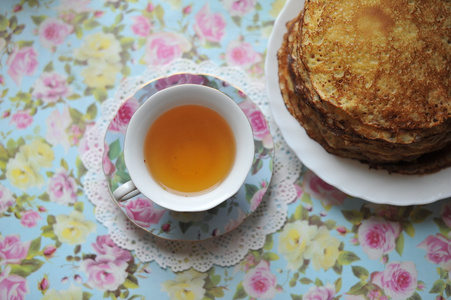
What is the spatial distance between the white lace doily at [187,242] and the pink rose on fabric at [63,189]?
0.05m

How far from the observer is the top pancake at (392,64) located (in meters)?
1.18

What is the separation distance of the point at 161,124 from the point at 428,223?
38.7 inches

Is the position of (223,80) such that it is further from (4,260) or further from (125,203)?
(4,260)

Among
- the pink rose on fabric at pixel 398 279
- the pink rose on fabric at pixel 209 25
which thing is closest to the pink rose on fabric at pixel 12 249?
the pink rose on fabric at pixel 209 25

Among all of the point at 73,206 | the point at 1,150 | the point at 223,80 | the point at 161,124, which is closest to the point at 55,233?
the point at 73,206

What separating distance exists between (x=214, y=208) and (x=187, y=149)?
0.22 m

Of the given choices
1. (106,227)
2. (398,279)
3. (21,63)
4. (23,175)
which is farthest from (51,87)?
(398,279)

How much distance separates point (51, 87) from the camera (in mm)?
1513

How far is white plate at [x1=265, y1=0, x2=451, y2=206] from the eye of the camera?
4.46 feet

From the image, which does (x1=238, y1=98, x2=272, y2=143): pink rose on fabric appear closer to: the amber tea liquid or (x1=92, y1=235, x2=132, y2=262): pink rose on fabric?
the amber tea liquid

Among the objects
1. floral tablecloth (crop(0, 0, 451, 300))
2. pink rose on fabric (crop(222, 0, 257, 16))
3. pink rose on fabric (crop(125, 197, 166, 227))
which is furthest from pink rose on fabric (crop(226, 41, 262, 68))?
pink rose on fabric (crop(125, 197, 166, 227))

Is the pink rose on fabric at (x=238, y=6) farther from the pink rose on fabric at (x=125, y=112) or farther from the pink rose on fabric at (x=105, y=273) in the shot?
the pink rose on fabric at (x=105, y=273)

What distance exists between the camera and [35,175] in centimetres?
148

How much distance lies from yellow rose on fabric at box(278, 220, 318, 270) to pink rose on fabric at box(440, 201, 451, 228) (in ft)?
1.49
